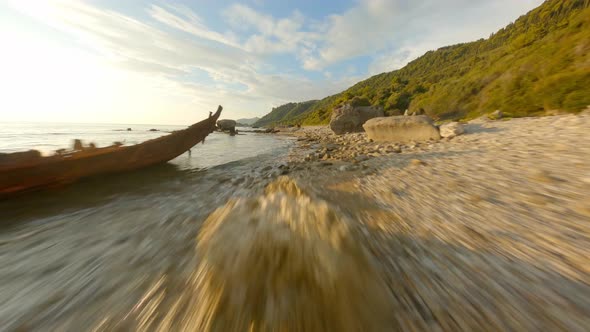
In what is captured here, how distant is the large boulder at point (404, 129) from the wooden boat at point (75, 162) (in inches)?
317

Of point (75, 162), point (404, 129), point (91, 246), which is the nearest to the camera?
point (91, 246)

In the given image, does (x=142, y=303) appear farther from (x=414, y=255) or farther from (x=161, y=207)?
(x=161, y=207)

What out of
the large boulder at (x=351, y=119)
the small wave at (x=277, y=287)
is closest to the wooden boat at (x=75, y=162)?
the small wave at (x=277, y=287)

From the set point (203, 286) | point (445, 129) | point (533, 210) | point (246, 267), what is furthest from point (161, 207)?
point (445, 129)

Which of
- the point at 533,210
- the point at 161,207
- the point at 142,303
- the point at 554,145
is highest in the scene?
the point at 554,145

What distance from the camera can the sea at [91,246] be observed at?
1.42 meters

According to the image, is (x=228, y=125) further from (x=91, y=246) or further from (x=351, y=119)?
(x=91, y=246)

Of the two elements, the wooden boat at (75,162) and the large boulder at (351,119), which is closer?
the wooden boat at (75,162)

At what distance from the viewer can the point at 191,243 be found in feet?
7.33

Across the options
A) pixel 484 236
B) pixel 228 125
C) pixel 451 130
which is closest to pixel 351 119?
pixel 451 130

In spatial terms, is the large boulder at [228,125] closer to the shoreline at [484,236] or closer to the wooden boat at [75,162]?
the wooden boat at [75,162]

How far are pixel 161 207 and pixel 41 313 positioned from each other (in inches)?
89.9

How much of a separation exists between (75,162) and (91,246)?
11.7 ft

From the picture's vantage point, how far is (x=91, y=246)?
2367 millimetres
